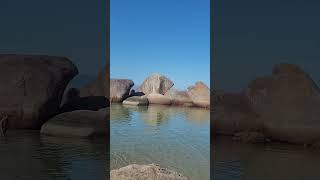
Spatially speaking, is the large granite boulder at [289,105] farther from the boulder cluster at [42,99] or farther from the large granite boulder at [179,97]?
the large granite boulder at [179,97]

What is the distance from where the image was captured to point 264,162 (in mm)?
11070

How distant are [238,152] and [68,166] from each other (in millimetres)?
6056

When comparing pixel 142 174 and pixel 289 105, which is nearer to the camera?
pixel 142 174

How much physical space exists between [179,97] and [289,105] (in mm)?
21408

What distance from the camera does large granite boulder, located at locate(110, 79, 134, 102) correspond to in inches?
1382

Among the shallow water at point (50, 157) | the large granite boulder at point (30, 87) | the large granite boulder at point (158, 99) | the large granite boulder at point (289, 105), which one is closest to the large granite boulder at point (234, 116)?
the large granite boulder at point (289, 105)

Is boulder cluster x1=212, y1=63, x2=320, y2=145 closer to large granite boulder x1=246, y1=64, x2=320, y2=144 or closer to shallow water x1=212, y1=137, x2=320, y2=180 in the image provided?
large granite boulder x1=246, y1=64, x2=320, y2=144

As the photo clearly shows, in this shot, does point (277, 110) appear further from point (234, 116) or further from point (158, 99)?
point (158, 99)

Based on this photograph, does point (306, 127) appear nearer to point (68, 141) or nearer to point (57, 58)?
point (68, 141)

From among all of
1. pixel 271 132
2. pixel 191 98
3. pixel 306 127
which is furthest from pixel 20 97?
pixel 191 98

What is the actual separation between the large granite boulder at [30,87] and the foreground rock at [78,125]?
773 millimetres

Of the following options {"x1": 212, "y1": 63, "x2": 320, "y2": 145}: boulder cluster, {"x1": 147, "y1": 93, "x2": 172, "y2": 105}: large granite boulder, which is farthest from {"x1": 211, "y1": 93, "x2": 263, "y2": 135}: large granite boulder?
{"x1": 147, "y1": 93, "x2": 172, "y2": 105}: large granite boulder

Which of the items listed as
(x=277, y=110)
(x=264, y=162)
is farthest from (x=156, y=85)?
(x=264, y=162)

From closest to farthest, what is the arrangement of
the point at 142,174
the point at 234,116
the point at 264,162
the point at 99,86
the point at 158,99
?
the point at 142,174
the point at 264,162
the point at 234,116
the point at 99,86
the point at 158,99
